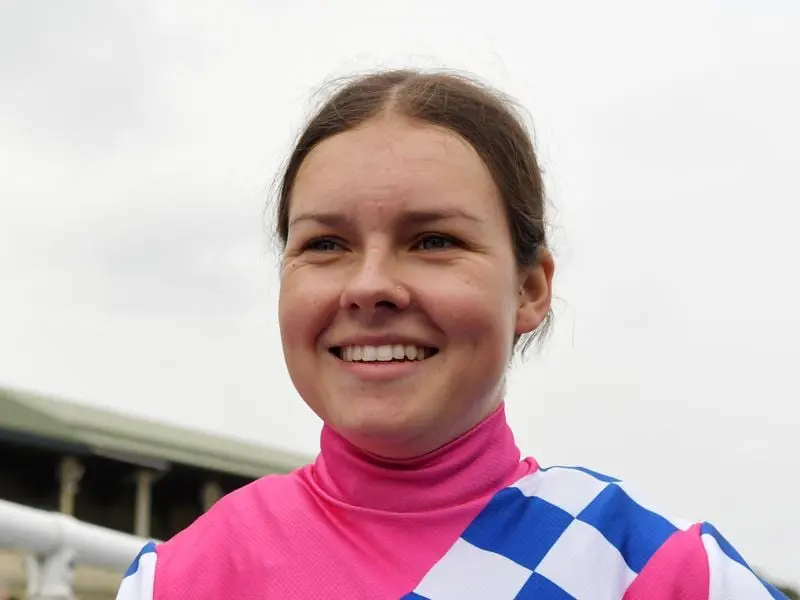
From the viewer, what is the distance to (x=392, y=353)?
4.86 feet

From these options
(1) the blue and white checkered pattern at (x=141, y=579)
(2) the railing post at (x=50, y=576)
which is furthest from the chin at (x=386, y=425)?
(2) the railing post at (x=50, y=576)

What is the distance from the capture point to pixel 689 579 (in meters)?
1.41

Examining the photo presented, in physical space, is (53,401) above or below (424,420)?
below

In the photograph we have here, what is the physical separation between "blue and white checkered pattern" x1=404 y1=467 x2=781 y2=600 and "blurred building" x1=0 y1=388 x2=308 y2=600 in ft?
48.0

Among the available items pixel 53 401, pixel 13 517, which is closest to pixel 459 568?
pixel 13 517

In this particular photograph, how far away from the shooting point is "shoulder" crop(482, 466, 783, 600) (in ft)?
4.64

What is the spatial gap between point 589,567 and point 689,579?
0.12 metres

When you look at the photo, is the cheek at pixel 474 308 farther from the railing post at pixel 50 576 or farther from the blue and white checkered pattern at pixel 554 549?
the railing post at pixel 50 576

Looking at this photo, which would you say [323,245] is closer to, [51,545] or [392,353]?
[392,353]

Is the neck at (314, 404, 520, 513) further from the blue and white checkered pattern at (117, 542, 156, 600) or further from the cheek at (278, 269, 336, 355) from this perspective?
the blue and white checkered pattern at (117, 542, 156, 600)

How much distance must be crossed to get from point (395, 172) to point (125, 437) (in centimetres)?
1640

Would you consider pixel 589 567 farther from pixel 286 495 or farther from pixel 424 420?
pixel 286 495

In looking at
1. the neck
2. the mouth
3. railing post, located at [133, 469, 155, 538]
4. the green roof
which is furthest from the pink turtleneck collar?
railing post, located at [133, 469, 155, 538]

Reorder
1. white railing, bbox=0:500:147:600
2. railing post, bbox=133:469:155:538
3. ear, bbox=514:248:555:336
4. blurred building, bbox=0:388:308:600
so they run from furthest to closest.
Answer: railing post, bbox=133:469:155:538 < blurred building, bbox=0:388:308:600 < white railing, bbox=0:500:147:600 < ear, bbox=514:248:555:336
